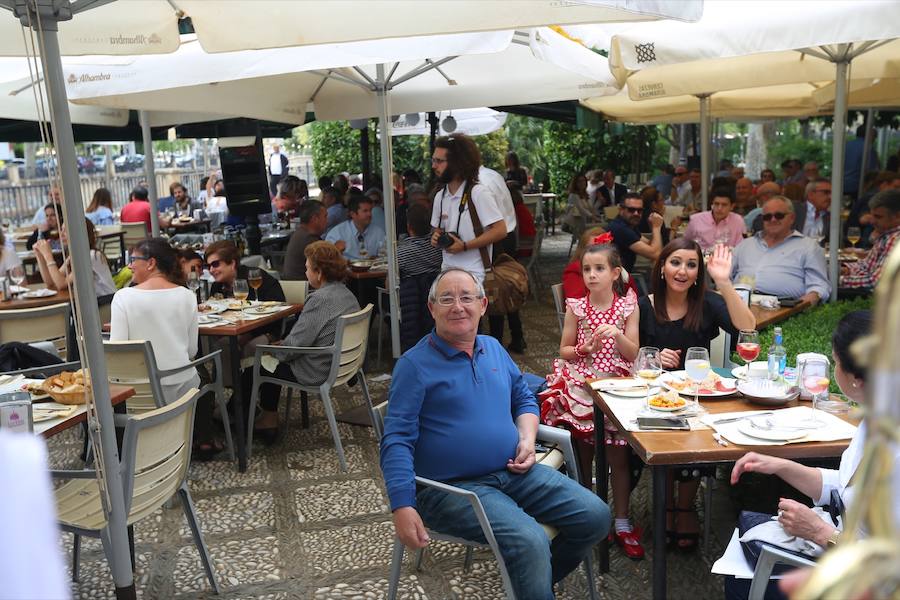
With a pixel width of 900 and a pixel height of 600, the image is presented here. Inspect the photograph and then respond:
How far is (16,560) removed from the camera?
1.79 feet

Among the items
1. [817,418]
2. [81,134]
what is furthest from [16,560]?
[81,134]

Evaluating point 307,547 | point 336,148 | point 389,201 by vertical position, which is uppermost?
point 336,148

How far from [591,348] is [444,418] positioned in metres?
1.20

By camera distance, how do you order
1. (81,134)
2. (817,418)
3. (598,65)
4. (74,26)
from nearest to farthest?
(817,418) → (74,26) → (598,65) → (81,134)

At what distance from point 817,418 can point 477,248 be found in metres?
3.73

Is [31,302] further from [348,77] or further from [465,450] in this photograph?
[465,450]

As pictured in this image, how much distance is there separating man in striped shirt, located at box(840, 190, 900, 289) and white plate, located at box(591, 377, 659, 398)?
3.49m

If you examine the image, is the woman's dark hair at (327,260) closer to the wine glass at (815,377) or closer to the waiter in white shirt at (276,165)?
the wine glass at (815,377)

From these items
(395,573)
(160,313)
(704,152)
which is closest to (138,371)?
(160,313)

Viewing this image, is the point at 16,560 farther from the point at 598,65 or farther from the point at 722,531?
the point at 598,65

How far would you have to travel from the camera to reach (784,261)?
6.05 m

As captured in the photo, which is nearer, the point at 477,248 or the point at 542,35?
the point at 542,35

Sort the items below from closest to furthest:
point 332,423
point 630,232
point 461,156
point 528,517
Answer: point 528,517 < point 332,423 < point 461,156 < point 630,232

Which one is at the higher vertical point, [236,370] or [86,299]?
[86,299]
